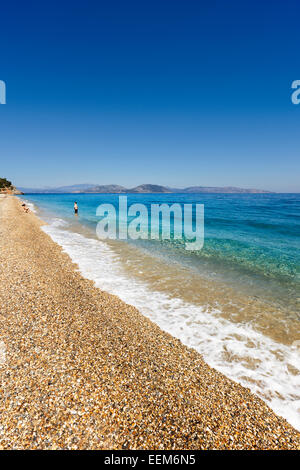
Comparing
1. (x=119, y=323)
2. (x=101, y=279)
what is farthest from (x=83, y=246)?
(x=119, y=323)

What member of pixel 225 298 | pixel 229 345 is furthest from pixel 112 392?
pixel 225 298

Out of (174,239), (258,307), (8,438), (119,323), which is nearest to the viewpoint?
(8,438)

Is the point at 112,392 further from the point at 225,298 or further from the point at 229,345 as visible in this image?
the point at 225,298

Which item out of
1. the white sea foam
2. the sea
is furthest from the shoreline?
the sea

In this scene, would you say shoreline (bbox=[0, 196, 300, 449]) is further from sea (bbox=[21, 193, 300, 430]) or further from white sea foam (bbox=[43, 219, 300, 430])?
sea (bbox=[21, 193, 300, 430])

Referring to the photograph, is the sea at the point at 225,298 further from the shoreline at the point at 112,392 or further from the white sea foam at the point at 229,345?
the shoreline at the point at 112,392

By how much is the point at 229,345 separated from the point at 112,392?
3879mm

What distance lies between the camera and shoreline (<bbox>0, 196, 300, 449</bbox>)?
321 centimetres

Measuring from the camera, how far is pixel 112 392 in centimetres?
388

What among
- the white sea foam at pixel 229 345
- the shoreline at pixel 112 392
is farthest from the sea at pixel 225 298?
the shoreline at pixel 112 392

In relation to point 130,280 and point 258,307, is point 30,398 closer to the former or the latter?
point 130,280

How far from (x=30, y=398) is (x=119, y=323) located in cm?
304

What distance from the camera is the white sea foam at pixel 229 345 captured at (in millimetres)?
4688
